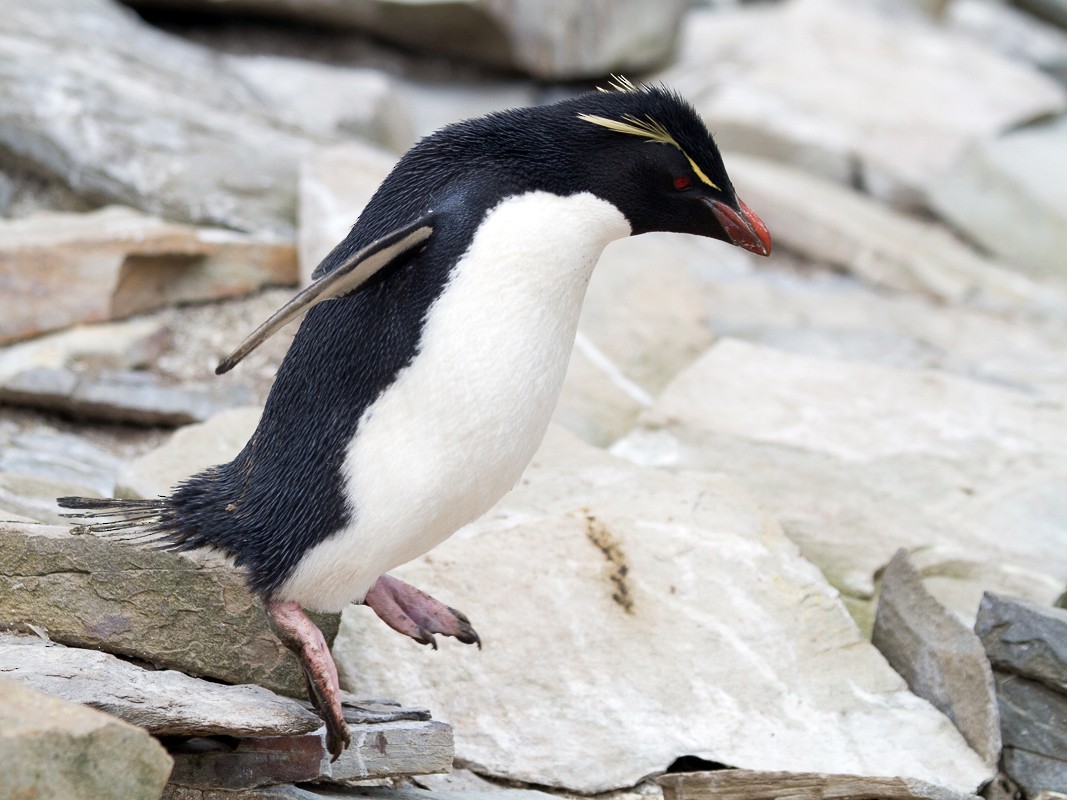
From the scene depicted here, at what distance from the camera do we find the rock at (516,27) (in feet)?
17.3

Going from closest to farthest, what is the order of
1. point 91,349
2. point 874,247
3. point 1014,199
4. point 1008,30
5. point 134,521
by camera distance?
1. point 134,521
2. point 91,349
3. point 874,247
4. point 1014,199
5. point 1008,30

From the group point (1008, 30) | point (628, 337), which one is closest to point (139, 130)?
point (628, 337)

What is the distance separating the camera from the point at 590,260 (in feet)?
5.44

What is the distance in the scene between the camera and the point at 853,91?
611 centimetres

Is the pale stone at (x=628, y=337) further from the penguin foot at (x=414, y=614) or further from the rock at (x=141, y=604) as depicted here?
the rock at (x=141, y=604)

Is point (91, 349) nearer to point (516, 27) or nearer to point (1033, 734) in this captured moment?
point (1033, 734)

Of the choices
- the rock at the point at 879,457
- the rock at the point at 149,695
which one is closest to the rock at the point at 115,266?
the rock at the point at 879,457

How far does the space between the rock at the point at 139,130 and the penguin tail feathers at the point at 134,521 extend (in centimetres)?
181

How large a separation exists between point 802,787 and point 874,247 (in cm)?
334

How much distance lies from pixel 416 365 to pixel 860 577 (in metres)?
1.28

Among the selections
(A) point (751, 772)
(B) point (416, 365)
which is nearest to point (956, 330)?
(A) point (751, 772)

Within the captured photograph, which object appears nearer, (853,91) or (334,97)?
(334,97)

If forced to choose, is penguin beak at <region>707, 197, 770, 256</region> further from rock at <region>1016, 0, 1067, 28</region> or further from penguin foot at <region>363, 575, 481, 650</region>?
rock at <region>1016, 0, 1067, 28</region>

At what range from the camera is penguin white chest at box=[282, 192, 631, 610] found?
1607mm
